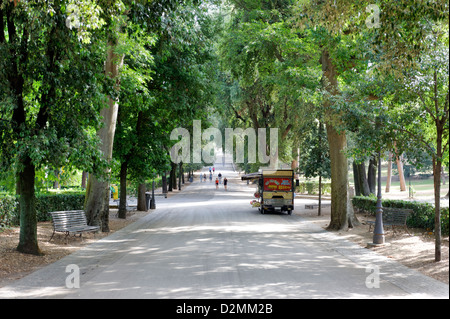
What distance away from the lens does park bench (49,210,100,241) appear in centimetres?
1534

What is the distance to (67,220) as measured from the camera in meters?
15.9

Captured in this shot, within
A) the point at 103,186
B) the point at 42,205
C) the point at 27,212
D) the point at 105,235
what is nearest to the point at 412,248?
the point at 105,235

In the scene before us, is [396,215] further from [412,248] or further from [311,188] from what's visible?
[311,188]

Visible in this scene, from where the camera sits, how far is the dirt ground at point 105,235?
10.6 metres

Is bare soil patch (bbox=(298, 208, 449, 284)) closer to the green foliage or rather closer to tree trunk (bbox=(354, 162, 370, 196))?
→ tree trunk (bbox=(354, 162, 370, 196))

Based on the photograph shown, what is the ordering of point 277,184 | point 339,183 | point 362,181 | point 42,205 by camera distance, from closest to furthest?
point 339,183 → point 42,205 → point 277,184 → point 362,181

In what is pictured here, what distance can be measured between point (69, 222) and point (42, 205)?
5.64m

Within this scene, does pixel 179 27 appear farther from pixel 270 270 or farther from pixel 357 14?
pixel 270 270

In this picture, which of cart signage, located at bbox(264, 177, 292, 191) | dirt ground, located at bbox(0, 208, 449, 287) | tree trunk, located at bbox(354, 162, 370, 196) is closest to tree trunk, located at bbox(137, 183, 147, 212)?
cart signage, located at bbox(264, 177, 292, 191)

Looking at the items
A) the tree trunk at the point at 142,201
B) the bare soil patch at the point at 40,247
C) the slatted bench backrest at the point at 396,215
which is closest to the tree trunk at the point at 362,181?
the slatted bench backrest at the point at 396,215

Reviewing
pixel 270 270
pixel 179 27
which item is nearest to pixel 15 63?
pixel 179 27

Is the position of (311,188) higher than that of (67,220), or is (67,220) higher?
(67,220)
